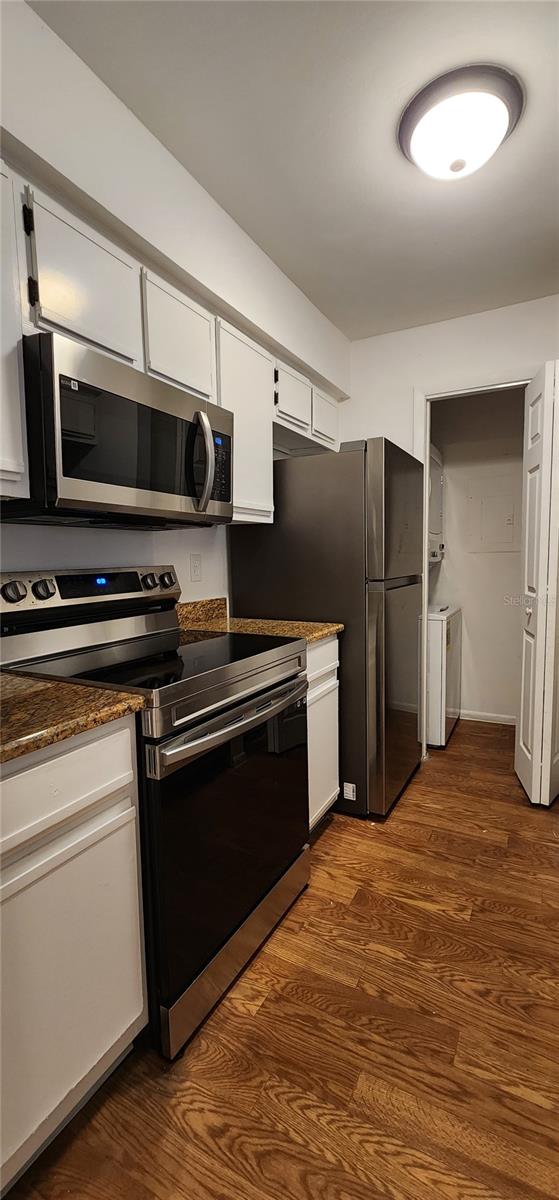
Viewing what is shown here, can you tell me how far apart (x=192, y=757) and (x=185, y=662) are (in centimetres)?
31

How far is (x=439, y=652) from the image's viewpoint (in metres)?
3.17

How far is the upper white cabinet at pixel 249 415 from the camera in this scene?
2.01 meters

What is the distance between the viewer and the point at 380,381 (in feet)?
10.2

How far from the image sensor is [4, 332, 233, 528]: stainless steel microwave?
3.95ft

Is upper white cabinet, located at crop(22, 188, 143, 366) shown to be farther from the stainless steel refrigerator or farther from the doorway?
the doorway

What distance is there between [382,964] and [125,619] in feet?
4.24

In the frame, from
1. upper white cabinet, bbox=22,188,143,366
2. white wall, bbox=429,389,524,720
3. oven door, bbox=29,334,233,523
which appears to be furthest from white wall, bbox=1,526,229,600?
white wall, bbox=429,389,524,720

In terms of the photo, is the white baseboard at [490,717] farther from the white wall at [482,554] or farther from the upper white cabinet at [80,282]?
the upper white cabinet at [80,282]

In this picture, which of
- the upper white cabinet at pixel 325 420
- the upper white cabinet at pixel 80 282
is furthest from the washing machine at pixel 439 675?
the upper white cabinet at pixel 80 282

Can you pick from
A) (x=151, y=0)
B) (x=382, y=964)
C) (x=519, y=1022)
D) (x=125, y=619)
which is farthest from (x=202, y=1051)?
(x=151, y=0)

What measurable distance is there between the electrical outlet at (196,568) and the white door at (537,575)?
154 cm

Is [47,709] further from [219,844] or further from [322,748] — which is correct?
[322,748]

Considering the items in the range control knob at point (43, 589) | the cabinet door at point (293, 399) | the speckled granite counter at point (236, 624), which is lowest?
the speckled granite counter at point (236, 624)

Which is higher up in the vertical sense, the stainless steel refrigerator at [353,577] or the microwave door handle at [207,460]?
the microwave door handle at [207,460]
